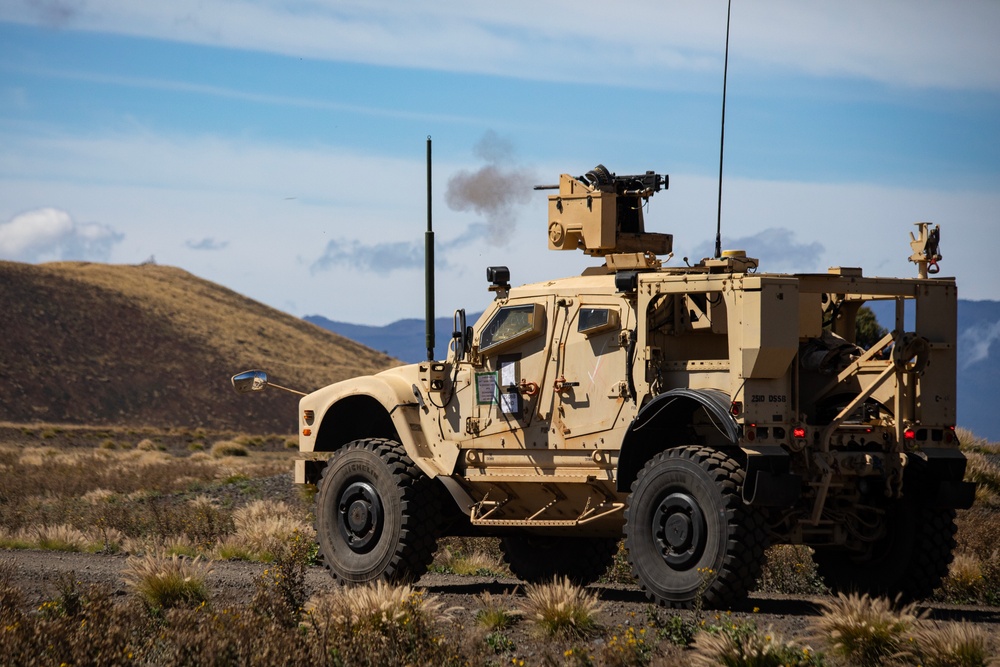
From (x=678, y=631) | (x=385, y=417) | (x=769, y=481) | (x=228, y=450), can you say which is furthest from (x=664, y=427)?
(x=228, y=450)

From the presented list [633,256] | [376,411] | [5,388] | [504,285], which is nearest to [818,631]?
[633,256]

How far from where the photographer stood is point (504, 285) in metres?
13.2

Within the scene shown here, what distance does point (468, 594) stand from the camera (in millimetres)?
12758

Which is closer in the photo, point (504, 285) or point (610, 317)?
point (610, 317)

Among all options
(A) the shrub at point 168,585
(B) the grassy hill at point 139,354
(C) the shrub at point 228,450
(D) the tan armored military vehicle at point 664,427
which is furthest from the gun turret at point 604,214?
(B) the grassy hill at point 139,354

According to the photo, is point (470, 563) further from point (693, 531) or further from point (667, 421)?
point (693, 531)

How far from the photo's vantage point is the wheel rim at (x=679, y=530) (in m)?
10.7

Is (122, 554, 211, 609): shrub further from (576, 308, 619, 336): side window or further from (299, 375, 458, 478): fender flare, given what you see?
(576, 308, 619, 336): side window

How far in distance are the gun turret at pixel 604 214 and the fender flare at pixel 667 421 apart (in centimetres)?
204

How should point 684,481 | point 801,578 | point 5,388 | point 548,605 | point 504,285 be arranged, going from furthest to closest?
point 5,388, point 801,578, point 504,285, point 684,481, point 548,605

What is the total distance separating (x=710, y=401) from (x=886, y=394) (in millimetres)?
2062

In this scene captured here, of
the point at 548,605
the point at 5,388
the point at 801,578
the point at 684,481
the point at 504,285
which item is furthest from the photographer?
the point at 5,388

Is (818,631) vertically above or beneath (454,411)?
beneath

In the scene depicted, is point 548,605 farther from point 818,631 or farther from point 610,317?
point 610,317
